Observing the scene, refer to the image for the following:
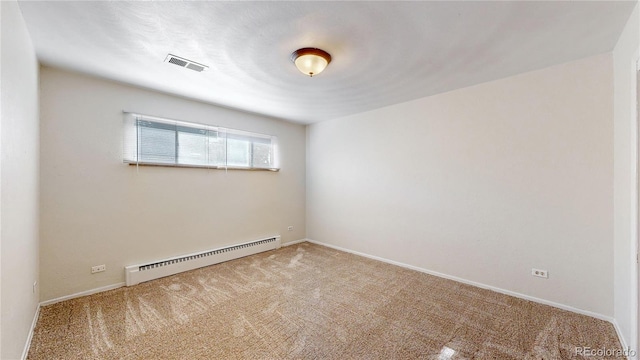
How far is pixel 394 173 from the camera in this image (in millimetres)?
3887

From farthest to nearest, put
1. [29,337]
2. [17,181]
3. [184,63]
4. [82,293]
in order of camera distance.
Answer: [82,293] < [184,63] < [29,337] < [17,181]

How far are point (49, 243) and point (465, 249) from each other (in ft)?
15.8

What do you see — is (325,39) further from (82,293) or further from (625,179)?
(82,293)

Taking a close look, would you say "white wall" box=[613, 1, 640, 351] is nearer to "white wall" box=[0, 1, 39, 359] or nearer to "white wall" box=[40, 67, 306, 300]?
"white wall" box=[0, 1, 39, 359]

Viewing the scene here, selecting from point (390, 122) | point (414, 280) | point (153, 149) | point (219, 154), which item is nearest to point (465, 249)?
point (414, 280)

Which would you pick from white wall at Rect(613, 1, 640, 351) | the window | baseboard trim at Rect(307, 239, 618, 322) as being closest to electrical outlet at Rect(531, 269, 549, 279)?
baseboard trim at Rect(307, 239, 618, 322)

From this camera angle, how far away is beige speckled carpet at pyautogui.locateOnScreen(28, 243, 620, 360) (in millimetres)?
1910

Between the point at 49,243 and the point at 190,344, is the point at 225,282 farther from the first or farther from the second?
the point at 49,243

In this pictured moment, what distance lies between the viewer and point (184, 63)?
249 cm

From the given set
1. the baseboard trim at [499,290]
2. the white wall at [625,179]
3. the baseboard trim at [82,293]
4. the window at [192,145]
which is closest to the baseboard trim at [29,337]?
the baseboard trim at [82,293]

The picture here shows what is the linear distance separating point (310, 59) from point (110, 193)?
2.87 meters

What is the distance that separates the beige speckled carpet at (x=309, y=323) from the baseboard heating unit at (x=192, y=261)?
140 mm

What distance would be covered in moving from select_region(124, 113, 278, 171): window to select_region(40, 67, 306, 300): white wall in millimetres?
104

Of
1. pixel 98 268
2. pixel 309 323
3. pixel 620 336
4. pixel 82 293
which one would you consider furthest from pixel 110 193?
pixel 620 336
